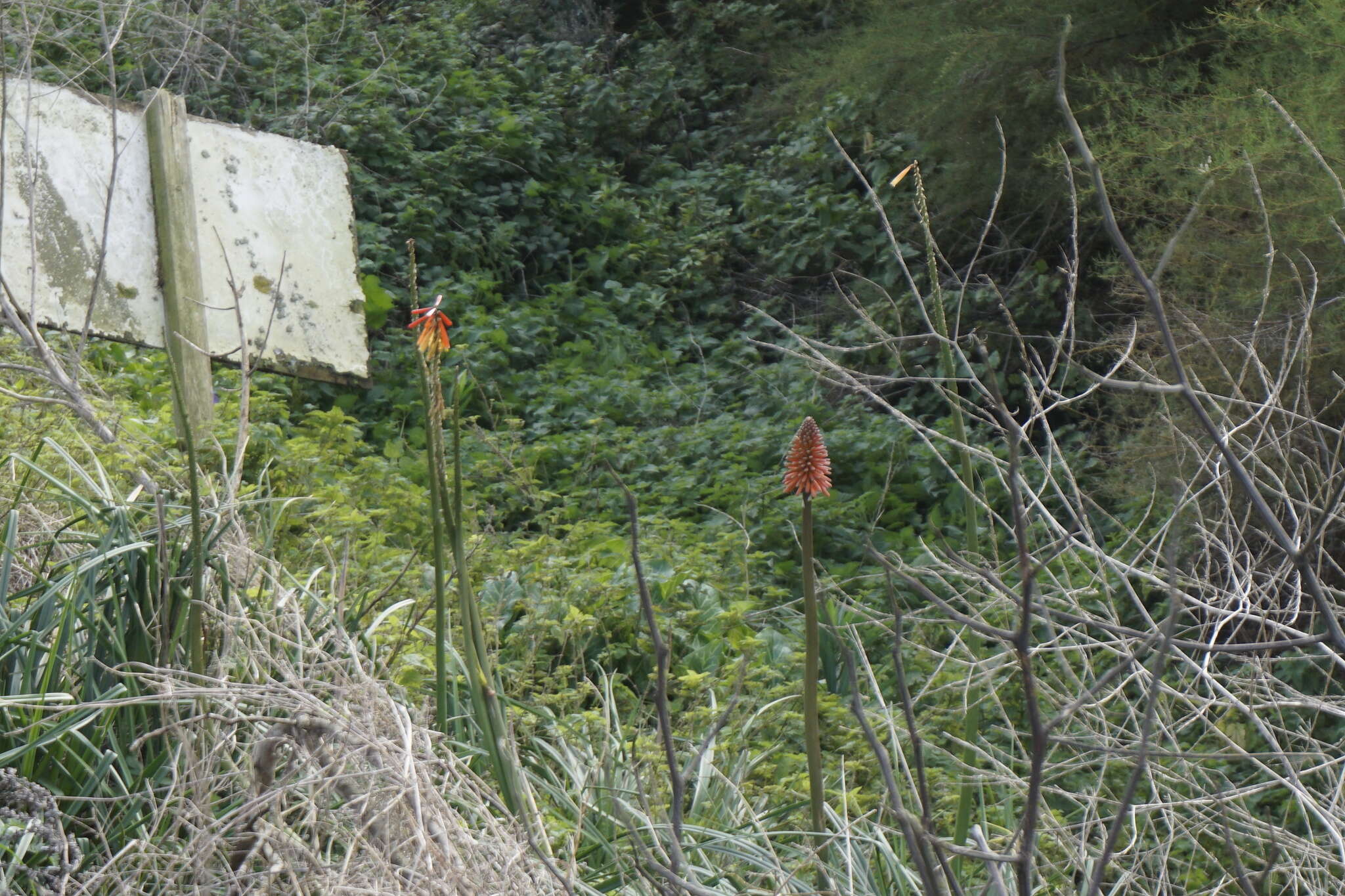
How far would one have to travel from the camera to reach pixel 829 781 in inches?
135

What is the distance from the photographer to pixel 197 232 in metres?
3.62

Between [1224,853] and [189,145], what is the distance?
3.35 meters

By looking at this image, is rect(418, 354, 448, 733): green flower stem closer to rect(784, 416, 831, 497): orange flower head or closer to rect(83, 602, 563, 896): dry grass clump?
rect(83, 602, 563, 896): dry grass clump

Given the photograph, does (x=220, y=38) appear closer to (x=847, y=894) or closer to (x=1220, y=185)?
(x=1220, y=185)

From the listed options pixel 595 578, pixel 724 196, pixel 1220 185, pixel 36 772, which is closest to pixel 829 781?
pixel 595 578

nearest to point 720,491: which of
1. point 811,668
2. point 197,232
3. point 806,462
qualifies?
point 197,232

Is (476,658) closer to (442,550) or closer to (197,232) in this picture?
(442,550)

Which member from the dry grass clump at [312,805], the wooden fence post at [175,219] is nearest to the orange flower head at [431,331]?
the dry grass clump at [312,805]

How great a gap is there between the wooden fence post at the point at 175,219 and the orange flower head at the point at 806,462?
1912mm

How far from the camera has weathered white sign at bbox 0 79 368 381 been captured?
3.38 meters

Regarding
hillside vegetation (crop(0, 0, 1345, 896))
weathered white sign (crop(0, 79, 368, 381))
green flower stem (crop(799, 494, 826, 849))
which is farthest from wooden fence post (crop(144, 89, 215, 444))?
green flower stem (crop(799, 494, 826, 849))

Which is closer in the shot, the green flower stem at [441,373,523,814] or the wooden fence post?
the green flower stem at [441,373,523,814]

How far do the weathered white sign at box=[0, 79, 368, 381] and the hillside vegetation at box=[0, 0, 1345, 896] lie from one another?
8.3 inches

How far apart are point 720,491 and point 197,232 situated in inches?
127
